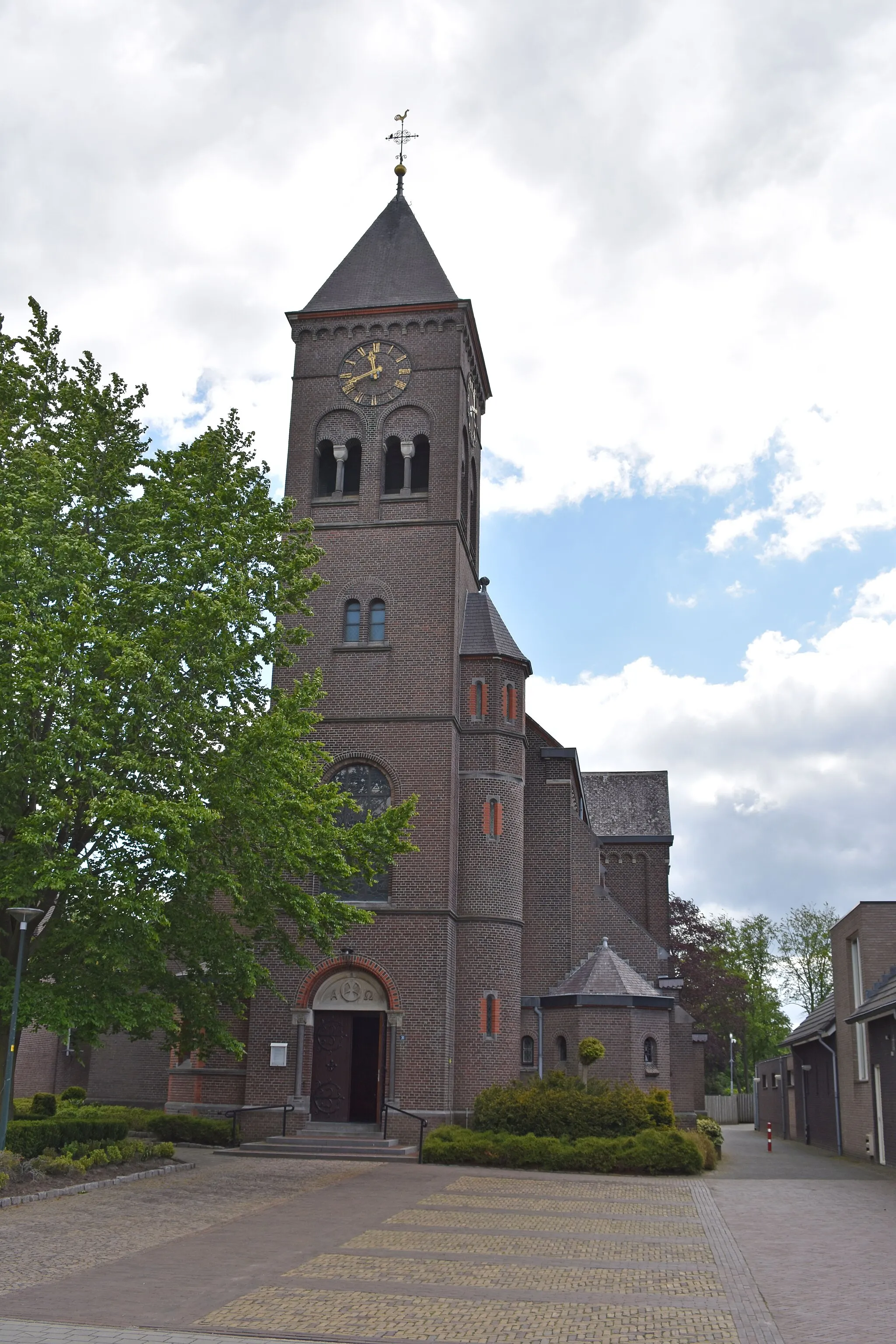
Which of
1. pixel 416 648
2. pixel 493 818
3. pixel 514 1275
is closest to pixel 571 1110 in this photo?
pixel 493 818

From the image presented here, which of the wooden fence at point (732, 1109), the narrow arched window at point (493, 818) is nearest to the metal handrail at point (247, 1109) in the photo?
the narrow arched window at point (493, 818)

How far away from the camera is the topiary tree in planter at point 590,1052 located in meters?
26.9

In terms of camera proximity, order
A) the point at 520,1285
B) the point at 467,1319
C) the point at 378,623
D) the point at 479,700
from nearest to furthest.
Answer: the point at 467,1319, the point at 520,1285, the point at 378,623, the point at 479,700

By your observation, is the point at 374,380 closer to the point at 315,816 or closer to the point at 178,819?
the point at 315,816

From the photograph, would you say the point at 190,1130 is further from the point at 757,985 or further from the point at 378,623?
the point at 757,985

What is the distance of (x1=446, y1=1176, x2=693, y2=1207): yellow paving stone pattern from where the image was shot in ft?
60.0

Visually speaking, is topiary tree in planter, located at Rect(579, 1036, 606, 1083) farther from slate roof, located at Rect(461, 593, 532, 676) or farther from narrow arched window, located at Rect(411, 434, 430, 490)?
narrow arched window, located at Rect(411, 434, 430, 490)

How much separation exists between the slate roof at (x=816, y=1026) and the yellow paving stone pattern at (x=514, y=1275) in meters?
20.2

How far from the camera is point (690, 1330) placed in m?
9.34

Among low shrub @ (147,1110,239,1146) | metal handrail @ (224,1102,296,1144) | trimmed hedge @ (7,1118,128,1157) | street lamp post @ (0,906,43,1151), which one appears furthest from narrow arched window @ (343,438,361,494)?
trimmed hedge @ (7,1118,128,1157)

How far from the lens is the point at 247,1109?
25.5 meters

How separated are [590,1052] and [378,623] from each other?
1143 centimetres

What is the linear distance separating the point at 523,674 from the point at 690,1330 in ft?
71.5

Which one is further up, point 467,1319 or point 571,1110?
point 571,1110
